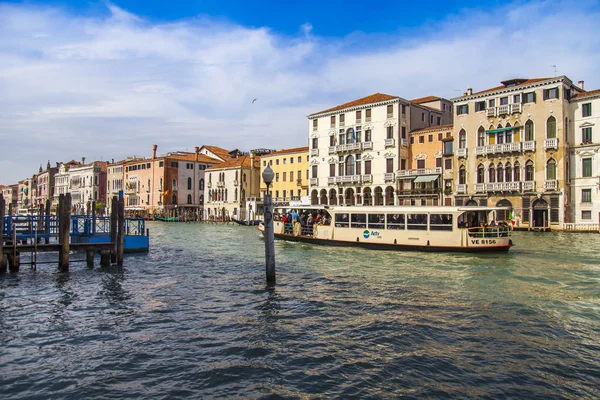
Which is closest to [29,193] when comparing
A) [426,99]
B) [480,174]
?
[426,99]

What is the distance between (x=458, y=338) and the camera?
7.97m

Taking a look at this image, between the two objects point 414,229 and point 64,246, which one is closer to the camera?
point 64,246

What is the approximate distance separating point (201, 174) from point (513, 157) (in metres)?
49.1

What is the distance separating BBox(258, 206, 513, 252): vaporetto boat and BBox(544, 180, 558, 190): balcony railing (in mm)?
18631

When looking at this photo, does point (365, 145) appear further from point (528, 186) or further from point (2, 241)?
point (2, 241)

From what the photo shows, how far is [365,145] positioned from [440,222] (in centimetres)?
2897

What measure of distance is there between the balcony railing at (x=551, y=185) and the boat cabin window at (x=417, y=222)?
21877 millimetres

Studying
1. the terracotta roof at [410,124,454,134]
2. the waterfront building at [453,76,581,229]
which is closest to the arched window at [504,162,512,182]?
the waterfront building at [453,76,581,229]

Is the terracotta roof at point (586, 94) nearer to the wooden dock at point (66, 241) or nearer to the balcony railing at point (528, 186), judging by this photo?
the balcony railing at point (528, 186)

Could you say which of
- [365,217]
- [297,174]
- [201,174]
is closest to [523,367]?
[365,217]

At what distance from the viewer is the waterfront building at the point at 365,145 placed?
47138 millimetres

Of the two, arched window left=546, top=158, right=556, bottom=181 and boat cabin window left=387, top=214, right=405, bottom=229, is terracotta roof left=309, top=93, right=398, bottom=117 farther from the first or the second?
boat cabin window left=387, top=214, right=405, bottom=229

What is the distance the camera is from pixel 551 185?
38.1 m

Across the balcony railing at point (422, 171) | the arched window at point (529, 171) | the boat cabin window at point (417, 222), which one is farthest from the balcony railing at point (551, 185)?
the boat cabin window at point (417, 222)
